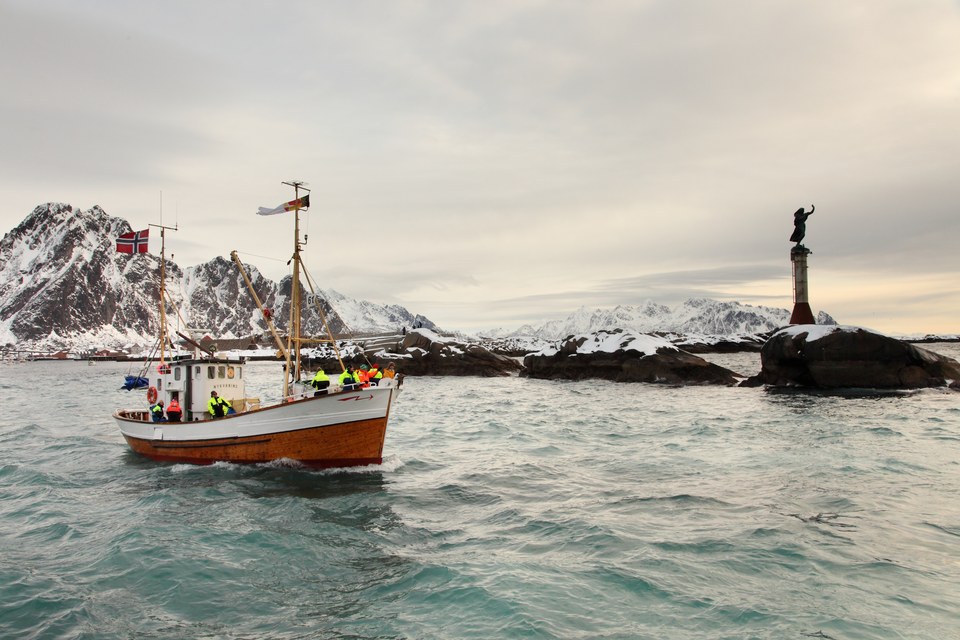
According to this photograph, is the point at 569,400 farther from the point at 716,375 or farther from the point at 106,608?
the point at 106,608

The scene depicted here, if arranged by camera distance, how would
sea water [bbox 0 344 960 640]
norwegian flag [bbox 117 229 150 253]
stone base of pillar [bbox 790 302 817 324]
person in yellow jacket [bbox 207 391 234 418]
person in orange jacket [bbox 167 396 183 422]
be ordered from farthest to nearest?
stone base of pillar [bbox 790 302 817 324] → norwegian flag [bbox 117 229 150 253] → person in orange jacket [bbox 167 396 183 422] → person in yellow jacket [bbox 207 391 234 418] → sea water [bbox 0 344 960 640]

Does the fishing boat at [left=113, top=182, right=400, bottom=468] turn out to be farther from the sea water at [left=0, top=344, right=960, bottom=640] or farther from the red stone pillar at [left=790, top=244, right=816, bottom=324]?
the red stone pillar at [left=790, top=244, right=816, bottom=324]

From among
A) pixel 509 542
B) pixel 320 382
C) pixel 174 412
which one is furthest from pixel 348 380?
pixel 509 542

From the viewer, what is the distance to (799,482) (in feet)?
51.9

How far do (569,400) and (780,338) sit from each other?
16.0 m

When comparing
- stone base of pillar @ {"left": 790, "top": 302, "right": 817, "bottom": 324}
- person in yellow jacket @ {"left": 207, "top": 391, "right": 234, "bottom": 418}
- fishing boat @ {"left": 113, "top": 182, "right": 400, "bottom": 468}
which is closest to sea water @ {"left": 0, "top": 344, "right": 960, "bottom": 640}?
fishing boat @ {"left": 113, "top": 182, "right": 400, "bottom": 468}

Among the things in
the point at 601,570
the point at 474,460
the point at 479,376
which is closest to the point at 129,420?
the point at 474,460

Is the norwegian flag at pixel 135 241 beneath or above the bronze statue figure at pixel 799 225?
beneath

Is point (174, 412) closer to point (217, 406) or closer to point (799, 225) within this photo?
point (217, 406)

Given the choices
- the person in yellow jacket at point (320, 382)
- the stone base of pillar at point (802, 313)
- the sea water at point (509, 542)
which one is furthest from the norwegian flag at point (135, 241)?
the stone base of pillar at point (802, 313)

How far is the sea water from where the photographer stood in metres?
8.45

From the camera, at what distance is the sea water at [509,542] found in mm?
8453

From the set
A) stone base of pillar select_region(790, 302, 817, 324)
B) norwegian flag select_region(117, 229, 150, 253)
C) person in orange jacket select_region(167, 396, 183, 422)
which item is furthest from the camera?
stone base of pillar select_region(790, 302, 817, 324)

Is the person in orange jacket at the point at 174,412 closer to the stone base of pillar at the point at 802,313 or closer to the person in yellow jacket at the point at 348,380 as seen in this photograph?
the person in yellow jacket at the point at 348,380
